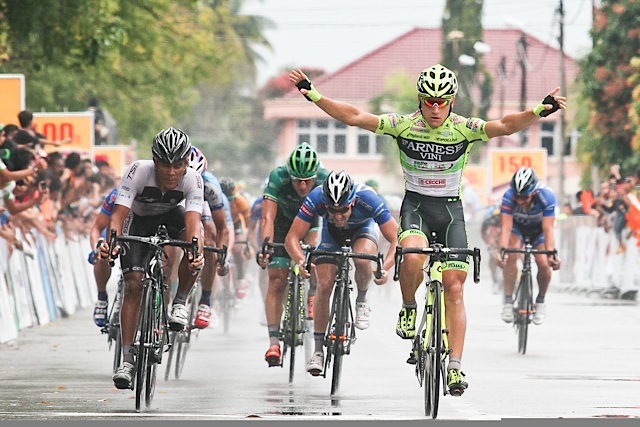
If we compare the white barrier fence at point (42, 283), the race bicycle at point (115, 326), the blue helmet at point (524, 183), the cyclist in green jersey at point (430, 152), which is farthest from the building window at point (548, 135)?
the cyclist in green jersey at point (430, 152)

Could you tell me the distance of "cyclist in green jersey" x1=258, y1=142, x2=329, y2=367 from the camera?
16.8 m

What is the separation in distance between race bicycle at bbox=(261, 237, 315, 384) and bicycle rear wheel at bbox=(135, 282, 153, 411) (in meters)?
3.29

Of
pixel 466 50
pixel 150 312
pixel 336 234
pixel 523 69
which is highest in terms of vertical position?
pixel 466 50

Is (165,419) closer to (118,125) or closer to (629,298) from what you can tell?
(629,298)

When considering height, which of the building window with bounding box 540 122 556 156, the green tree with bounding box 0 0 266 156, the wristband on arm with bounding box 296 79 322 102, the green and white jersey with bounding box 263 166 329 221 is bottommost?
the green and white jersey with bounding box 263 166 329 221

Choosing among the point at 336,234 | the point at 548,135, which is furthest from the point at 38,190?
the point at 548,135

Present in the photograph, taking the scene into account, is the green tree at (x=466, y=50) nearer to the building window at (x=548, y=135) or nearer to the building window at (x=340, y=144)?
the building window at (x=548, y=135)

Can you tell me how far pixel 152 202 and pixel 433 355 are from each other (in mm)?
2426

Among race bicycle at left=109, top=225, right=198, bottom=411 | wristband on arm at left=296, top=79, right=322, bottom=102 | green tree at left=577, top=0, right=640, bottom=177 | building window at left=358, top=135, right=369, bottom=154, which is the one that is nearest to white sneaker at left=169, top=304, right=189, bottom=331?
race bicycle at left=109, top=225, right=198, bottom=411

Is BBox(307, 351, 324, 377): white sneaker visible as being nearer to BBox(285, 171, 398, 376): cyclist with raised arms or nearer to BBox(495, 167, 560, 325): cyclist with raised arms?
BBox(285, 171, 398, 376): cyclist with raised arms

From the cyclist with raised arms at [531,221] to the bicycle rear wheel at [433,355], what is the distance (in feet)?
23.4

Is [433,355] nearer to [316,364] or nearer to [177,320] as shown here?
[177,320]

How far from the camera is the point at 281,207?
1755 centimetres

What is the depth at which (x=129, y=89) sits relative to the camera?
1715 inches
